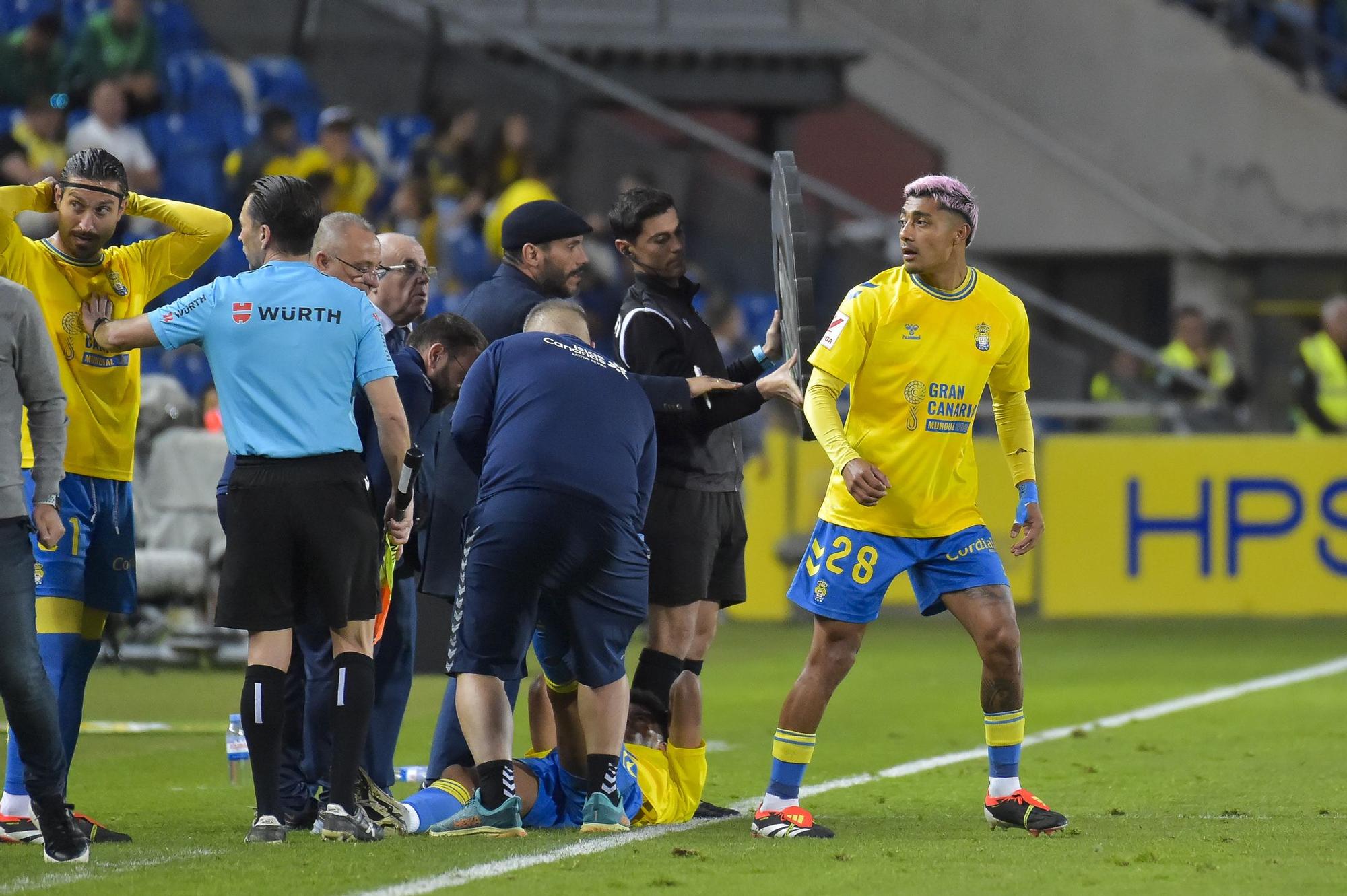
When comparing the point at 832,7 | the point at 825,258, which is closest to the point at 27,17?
the point at 825,258

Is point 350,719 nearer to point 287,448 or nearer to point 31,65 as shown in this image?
point 287,448

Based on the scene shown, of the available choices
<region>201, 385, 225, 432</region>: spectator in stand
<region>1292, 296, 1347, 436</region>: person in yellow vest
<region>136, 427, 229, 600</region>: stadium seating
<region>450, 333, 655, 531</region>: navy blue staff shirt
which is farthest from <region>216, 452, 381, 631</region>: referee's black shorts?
<region>1292, 296, 1347, 436</region>: person in yellow vest

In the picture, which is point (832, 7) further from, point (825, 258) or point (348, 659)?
point (348, 659)

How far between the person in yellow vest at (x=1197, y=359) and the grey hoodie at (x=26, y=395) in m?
14.1

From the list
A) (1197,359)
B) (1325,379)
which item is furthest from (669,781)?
(1197,359)

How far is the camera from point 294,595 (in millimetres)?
6949

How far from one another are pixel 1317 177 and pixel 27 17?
14949mm

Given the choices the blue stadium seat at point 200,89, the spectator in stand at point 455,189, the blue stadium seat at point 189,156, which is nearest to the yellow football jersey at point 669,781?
the spectator in stand at point 455,189

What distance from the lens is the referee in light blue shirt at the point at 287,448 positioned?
678 cm

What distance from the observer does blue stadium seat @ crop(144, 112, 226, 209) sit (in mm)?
17844

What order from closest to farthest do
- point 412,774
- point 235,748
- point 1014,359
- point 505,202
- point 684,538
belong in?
point 1014,359 → point 684,538 → point 235,748 → point 412,774 → point 505,202

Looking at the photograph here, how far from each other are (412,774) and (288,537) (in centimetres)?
218

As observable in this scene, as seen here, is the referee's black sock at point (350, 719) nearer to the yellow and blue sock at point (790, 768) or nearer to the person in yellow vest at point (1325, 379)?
the yellow and blue sock at point (790, 768)

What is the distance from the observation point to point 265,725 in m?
6.83
